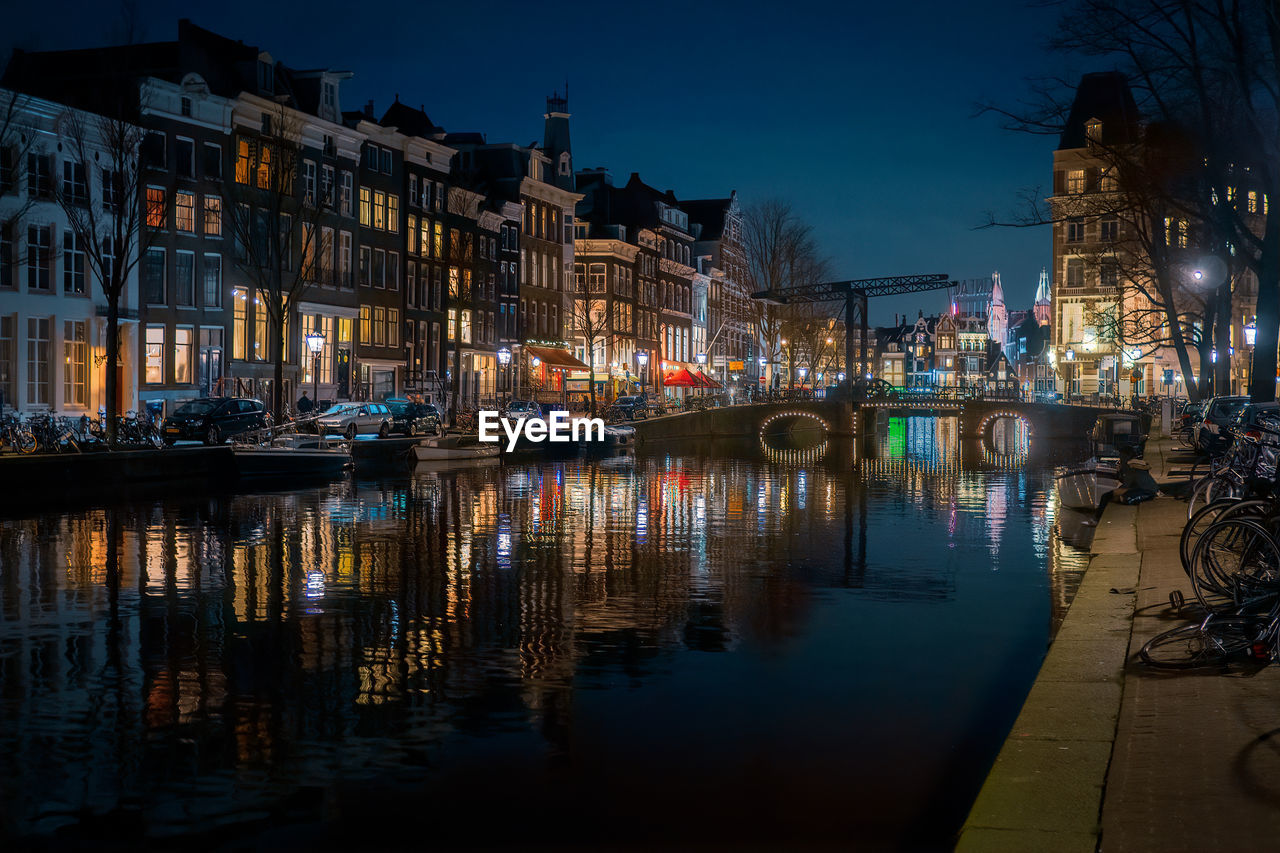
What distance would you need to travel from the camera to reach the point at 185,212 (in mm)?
60438

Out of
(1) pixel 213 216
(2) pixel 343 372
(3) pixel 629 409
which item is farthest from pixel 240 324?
(3) pixel 629 409

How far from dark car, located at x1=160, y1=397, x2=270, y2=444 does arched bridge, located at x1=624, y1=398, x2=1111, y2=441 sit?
3346 cm

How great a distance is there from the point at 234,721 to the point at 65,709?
1.80m

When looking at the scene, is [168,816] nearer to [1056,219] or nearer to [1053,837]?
[1053,837]

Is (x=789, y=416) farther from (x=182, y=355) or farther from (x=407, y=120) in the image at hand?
(x=182, y=355)

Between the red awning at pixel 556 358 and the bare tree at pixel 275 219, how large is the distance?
27.3m

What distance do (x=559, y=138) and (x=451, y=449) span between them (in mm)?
50212

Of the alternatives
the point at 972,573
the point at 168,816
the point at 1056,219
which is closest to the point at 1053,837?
the point at 168,816

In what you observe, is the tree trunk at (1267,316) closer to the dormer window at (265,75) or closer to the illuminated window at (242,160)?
the illuminated window at (242,160)

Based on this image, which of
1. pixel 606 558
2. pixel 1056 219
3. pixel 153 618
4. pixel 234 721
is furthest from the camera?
pixel 1056 219

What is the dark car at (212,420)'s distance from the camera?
1938 inches

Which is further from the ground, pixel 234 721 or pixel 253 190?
pixel 253 190

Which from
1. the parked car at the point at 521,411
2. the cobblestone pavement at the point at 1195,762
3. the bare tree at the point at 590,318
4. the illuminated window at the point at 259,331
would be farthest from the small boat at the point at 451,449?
the cobblestone pavement at the point at 1195,762

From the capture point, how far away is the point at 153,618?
1939 cm
